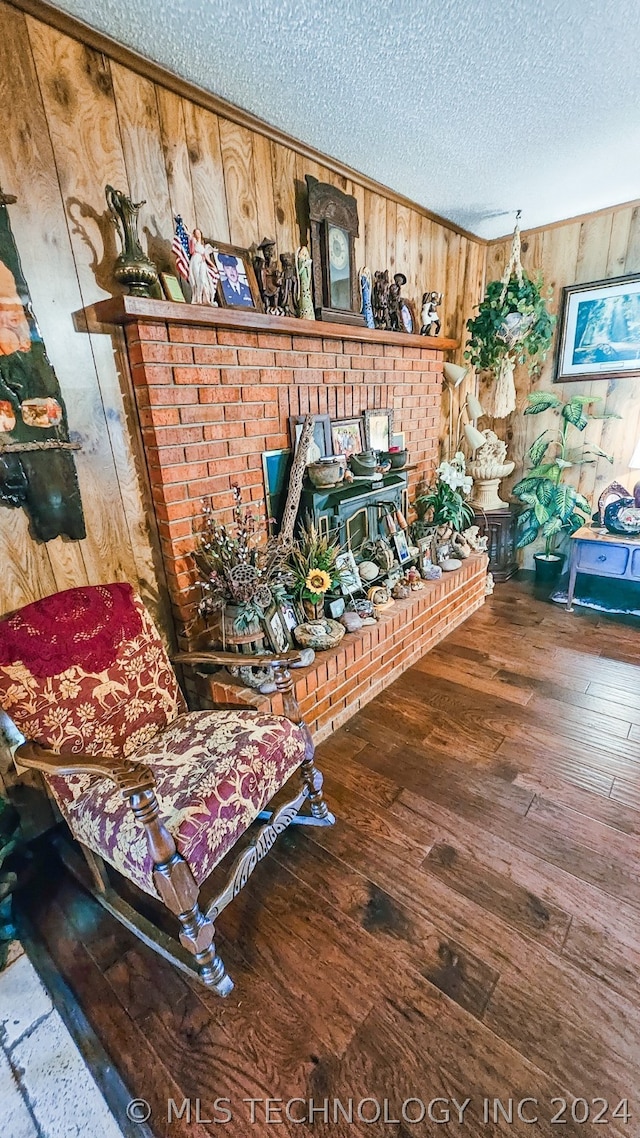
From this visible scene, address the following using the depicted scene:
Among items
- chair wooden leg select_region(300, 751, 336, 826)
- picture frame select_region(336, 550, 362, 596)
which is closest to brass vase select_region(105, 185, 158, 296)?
picture frame select_region(336, 550, 362, 596)

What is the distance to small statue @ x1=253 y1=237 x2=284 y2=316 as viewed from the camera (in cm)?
193

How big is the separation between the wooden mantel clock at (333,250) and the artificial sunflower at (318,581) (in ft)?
4.05

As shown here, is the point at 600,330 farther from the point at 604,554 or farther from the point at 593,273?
the point at 604,554

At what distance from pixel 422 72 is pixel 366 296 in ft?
2.99

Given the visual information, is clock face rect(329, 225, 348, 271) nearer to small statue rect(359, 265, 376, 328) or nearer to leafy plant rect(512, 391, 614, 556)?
small statue rect(359, 265, 376, 328)

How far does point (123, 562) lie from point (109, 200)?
3.94 feet

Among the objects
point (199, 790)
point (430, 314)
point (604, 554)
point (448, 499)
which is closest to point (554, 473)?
point (604, 554)

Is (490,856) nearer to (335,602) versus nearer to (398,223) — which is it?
(335,602)

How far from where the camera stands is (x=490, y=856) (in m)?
1.47

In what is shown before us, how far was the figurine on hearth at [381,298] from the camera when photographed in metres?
2.56

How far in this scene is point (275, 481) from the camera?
7.15 feet

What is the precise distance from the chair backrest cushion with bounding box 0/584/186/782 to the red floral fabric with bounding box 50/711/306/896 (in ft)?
0.33

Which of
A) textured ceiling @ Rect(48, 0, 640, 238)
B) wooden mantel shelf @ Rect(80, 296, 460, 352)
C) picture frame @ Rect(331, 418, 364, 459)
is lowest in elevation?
picture frame @ Rect(331, 418, 364, 459)

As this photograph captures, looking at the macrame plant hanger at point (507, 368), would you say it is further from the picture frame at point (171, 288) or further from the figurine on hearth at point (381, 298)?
the picture frame at point (171, 288)
